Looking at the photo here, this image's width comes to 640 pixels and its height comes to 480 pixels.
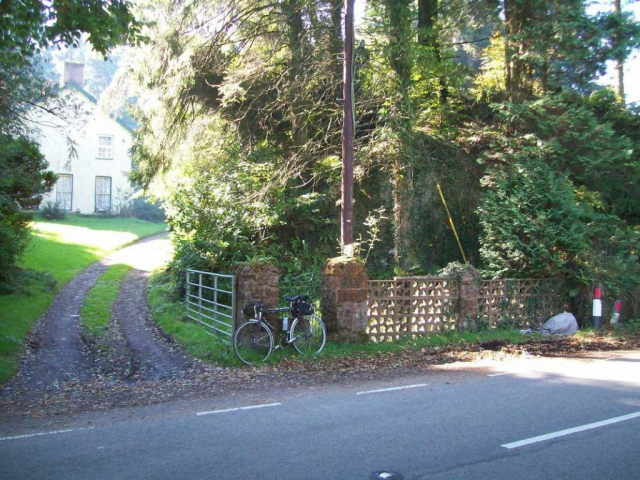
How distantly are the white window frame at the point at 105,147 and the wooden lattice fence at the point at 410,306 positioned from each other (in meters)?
33.7

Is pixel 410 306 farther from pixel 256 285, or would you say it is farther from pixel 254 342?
pixel 254 342

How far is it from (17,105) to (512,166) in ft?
41.3

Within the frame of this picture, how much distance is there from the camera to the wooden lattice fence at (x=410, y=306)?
12.1 metres

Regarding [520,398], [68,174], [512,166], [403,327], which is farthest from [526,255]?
[68,174]

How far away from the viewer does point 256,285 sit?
420 inches

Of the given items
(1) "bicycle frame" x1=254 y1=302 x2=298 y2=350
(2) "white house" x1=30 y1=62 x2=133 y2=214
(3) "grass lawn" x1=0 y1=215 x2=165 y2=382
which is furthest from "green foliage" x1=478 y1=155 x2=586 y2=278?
(2) "white house" x1=30 y1=62 x2=133 y2=214

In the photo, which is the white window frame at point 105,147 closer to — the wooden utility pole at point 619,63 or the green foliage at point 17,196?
the green foliage at point 17,196

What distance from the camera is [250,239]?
16.5 meters

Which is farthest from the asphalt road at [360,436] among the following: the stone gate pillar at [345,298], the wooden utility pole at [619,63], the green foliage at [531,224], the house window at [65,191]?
the house window at [65,191]

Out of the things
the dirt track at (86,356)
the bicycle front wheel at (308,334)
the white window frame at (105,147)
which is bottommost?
the dirt track at (86,356)

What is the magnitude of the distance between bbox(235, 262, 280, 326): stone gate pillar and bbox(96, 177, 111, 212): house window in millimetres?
33943

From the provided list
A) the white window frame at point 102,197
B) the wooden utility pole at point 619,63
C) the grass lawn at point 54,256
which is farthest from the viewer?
the white window frame at point 102,197

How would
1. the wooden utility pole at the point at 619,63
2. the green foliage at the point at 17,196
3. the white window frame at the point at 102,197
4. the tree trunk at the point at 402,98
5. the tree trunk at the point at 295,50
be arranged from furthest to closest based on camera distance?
the white window frame at the point at 102,197 < the tree trunk at the point at 295,50 < the wooden utility pole at the point at 619,63 < the tree trunk at the point at 402,98 < the green foliage at the point at 17,196

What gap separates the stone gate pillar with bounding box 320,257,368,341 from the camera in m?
11.4
